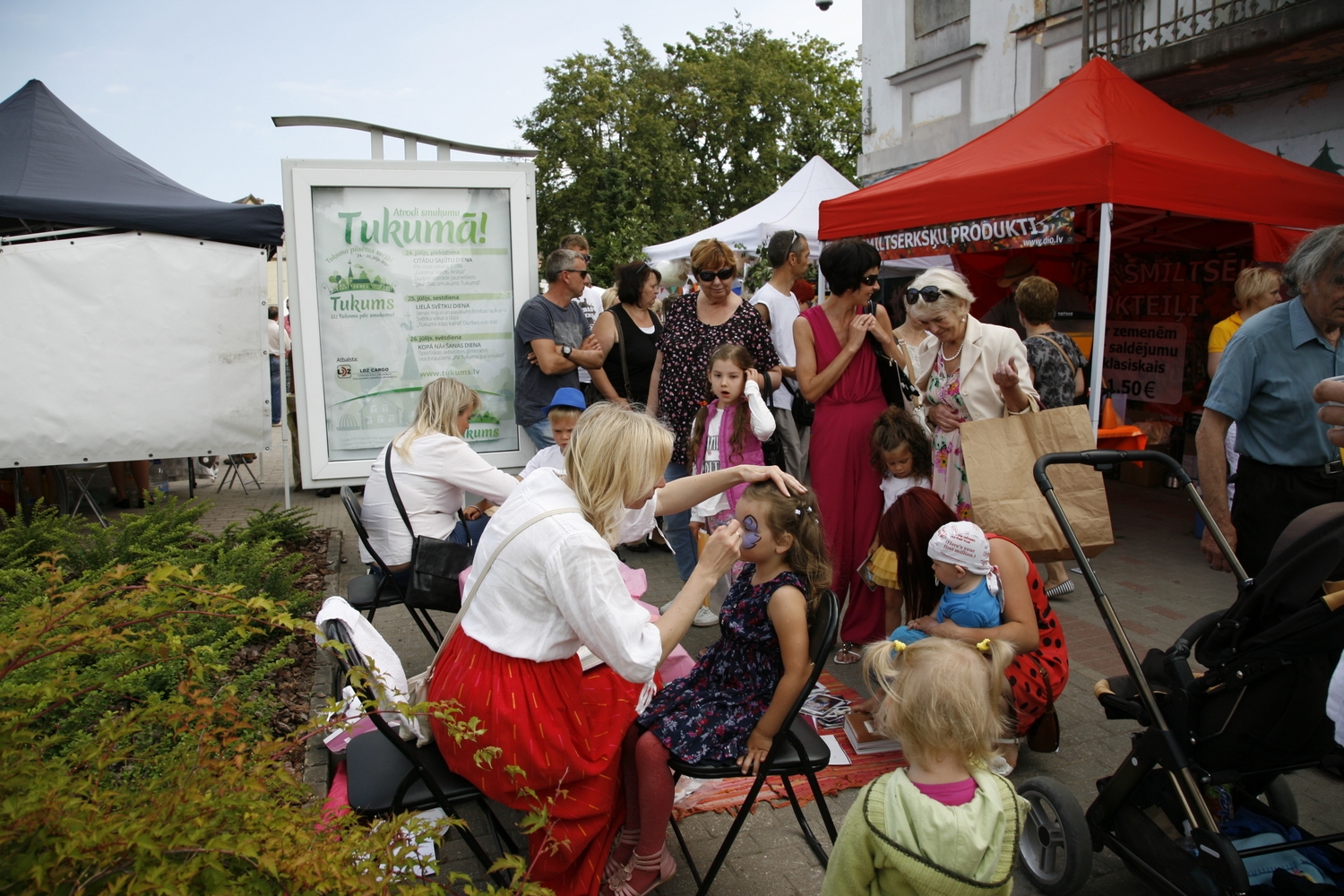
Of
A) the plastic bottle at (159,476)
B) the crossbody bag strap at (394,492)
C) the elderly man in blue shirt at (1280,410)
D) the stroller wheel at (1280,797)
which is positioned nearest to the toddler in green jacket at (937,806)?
the stroller wheel at (1280,797)

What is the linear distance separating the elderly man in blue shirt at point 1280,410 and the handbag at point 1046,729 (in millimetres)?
682

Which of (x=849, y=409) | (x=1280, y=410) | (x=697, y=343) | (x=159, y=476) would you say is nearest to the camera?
(x=1280, y=410)

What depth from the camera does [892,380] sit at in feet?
14.8

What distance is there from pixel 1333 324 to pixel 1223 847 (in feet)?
5.89

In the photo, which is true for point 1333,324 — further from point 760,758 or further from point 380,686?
point 380,686

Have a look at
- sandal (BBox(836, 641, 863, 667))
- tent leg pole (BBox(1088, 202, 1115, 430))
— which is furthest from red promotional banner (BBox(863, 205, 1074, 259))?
sandal (BBox(836, 641, 863, 667))

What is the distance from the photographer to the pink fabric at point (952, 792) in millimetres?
1933

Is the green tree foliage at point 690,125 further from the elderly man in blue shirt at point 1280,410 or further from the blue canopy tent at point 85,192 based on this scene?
the elderly man in blue shirt at point 1280,410

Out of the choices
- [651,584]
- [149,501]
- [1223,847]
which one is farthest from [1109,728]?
[149,501]

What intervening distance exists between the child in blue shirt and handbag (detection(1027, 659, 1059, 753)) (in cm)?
28

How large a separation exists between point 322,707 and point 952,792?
2.70 meters

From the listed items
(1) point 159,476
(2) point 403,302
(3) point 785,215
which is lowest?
(1) point 159,476

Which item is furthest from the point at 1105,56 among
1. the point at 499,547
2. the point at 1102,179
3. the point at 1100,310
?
the point at 499,547

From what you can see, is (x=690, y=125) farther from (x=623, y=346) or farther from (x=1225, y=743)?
(x=1225, y=743)
